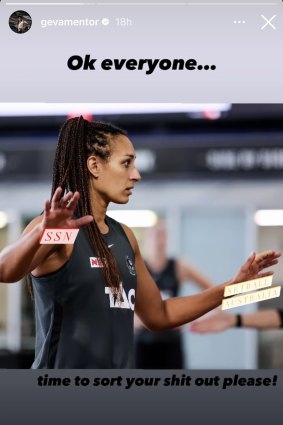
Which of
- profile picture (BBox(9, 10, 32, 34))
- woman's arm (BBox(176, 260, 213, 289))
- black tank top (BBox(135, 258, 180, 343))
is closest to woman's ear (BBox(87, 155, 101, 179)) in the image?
profile picture (BBox(9, 10, 32, 34))

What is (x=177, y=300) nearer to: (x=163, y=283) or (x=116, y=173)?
(x=116, y=173)

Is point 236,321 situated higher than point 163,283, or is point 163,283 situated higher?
point 163,283

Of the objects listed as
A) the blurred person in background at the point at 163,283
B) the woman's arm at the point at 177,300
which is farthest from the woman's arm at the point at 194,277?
the woman's arm at the point at 177,300

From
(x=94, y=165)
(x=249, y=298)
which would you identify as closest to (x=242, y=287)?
(x=249, y=298)

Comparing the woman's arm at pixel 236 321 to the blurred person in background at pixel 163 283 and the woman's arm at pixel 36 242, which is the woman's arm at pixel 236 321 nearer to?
the blurred person in background at pixel 163 283

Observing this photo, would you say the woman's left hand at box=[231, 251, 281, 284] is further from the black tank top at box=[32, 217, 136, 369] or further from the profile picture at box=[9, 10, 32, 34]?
the profile picture at box=[9, 10, 32, 34]

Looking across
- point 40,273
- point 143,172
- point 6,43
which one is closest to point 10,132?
point 143,172

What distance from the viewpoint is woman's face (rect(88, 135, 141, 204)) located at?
3105 millimetres

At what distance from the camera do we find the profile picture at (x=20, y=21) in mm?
3123

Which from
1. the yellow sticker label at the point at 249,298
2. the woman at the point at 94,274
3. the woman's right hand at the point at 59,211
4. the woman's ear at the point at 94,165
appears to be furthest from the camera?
the yellow sticker label at the point at 249,298

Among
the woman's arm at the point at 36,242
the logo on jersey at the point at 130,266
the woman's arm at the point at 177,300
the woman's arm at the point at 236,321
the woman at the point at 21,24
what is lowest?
the woman's arm at the point at 236,321

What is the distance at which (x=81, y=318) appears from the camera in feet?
9.73

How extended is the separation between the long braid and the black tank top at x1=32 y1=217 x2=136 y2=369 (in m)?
0.04

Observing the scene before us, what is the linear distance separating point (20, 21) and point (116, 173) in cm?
61
